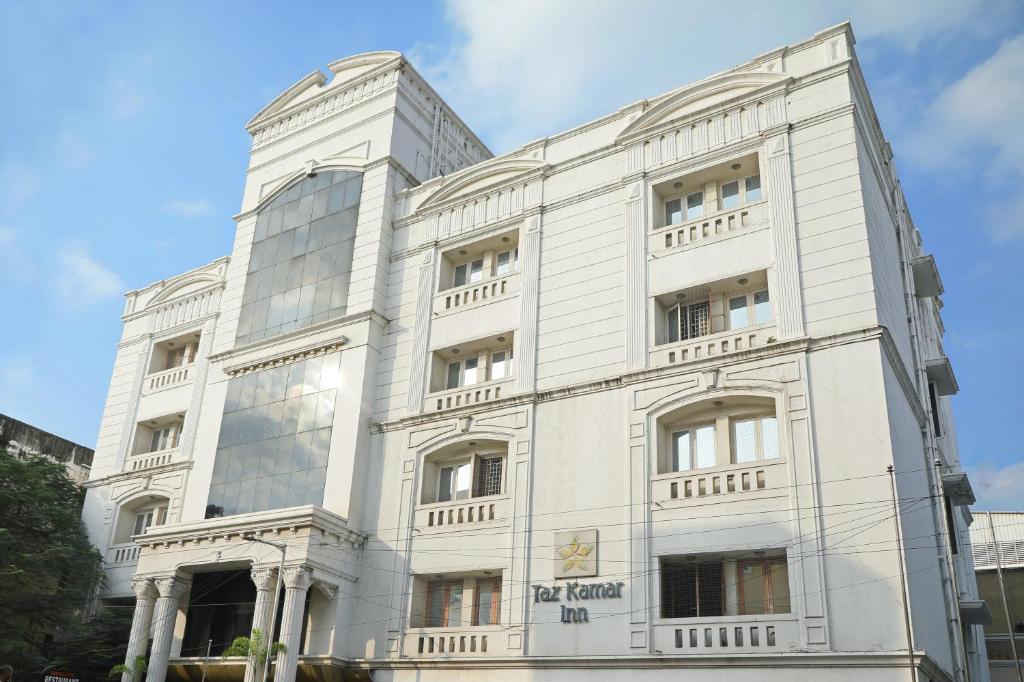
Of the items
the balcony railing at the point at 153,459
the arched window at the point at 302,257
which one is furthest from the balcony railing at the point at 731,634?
the balcony railing at the point at 153,459

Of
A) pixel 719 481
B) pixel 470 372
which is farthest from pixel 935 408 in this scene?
pixel 470 372

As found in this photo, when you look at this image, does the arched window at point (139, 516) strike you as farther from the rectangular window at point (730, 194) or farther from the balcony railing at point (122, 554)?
the rectangular window at point (730, 194)

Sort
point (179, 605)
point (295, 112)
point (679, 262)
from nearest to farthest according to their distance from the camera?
1. point (679, 262)
2. point (179, 605)
3. point (295, 112)

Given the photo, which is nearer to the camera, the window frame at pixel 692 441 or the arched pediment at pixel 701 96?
the window frame at pixel 692 441

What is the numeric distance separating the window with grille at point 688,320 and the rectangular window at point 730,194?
2876 millimetres

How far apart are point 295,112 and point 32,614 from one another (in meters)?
19.6

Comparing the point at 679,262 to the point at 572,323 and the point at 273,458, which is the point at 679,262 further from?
the point at 273,458

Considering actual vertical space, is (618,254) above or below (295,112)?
below

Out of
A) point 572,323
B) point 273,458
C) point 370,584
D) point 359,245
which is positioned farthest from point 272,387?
point 572,323

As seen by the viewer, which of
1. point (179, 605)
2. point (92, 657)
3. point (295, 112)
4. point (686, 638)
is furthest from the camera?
point (295, 112)

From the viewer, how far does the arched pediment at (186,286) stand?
119 ft

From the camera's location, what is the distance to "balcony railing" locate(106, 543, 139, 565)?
32469 mm

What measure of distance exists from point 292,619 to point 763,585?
11637 millimetres

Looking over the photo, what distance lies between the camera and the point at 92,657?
29.2m
